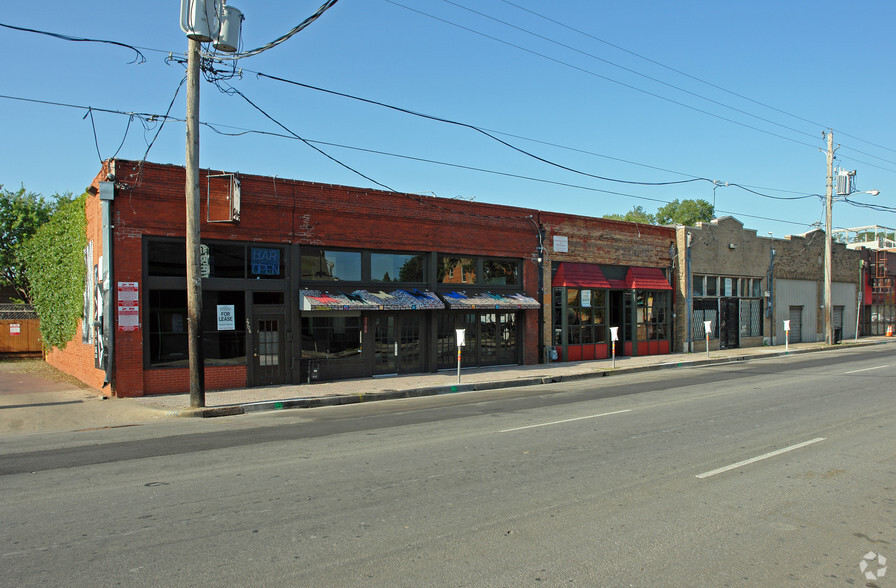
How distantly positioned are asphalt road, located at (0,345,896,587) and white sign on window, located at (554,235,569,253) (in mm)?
13085

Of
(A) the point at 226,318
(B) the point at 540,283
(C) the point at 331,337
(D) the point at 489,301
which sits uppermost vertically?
(B) the point at 540,283

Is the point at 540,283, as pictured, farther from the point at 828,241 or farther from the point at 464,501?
the point at 828,241

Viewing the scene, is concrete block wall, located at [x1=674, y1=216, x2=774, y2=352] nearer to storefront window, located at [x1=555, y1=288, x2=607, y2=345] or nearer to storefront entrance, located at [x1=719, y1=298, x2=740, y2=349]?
storefront entrance, located at [x1=719, y1=298, x2=740, y2=349]

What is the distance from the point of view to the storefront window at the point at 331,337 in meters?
17.1

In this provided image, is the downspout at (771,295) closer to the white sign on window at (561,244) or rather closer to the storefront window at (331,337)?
the white sign on window at (561,244)

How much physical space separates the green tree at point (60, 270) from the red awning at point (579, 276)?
647 inches

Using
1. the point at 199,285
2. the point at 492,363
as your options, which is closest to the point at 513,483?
the point at 199,285

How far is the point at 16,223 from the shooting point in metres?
34.6

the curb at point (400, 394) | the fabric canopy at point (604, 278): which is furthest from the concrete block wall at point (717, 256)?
the curb at point (400, 394)

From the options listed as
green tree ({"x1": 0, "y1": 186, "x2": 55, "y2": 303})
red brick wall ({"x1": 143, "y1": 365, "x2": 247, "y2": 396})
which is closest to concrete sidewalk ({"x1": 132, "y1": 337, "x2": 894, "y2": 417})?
red brick wall ({"x1": 143, "y1": 365, "x2": 247, "y2": 396})

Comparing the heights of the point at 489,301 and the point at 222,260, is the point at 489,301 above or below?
below

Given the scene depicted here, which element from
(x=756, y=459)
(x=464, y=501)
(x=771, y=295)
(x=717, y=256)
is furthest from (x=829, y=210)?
(x=464, y=501)

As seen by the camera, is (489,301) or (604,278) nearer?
(489,301)

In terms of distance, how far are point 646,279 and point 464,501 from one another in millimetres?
22363
